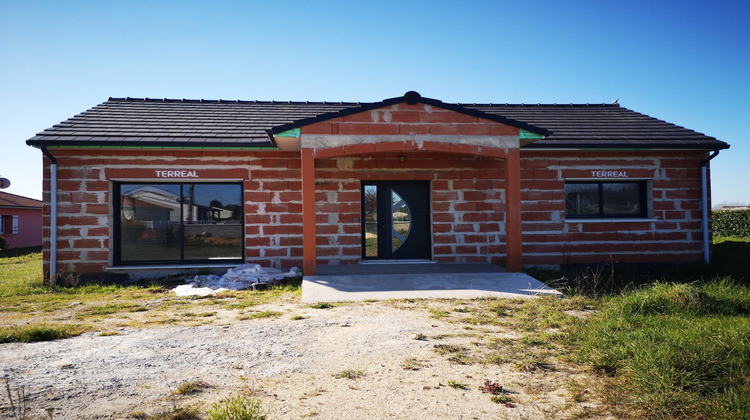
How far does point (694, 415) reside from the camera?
2.71 meters

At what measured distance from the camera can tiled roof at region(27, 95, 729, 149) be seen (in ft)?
29.3

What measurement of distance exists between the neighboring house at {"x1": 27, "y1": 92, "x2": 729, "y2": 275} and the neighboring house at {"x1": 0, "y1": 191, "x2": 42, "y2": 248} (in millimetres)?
19215

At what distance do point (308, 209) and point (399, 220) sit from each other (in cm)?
310

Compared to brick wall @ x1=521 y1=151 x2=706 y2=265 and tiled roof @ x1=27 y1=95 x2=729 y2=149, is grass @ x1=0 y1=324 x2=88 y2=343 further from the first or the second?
brick wall @ x1=521 y1=151 x2=706 y2=265

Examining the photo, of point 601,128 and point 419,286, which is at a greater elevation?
point 601,128

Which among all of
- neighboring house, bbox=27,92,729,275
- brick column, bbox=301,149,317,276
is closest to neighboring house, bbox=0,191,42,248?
neighboring house, bbox=27,92,729,275

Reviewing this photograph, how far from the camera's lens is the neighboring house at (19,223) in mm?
23516

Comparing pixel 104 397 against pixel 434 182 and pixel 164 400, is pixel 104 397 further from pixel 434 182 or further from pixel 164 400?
pixel 434 182

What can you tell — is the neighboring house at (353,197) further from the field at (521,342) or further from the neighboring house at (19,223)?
the neighboring house at (19,223)

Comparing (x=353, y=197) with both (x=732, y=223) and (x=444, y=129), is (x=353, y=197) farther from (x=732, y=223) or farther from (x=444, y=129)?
(x=732, y=223)

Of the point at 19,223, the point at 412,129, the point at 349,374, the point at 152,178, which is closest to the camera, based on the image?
the point at 349,374

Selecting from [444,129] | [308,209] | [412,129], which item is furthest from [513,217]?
[308,209]

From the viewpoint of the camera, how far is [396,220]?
10.3 m

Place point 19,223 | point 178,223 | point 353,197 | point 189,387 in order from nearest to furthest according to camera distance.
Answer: point 189,387 < point 178,223 < point 353,197 < point 19,223
